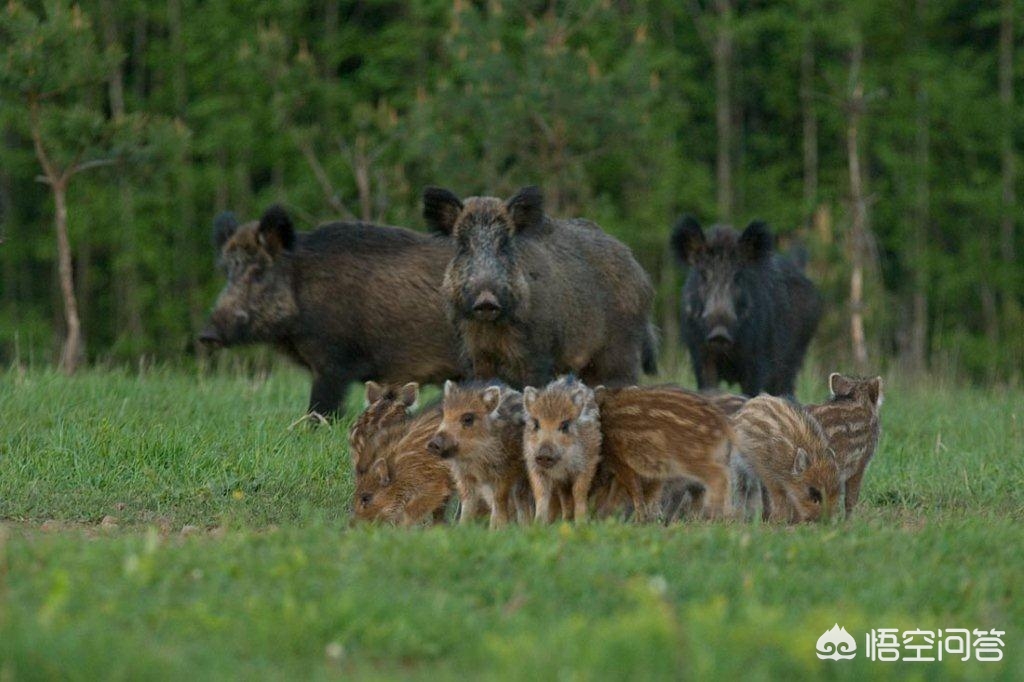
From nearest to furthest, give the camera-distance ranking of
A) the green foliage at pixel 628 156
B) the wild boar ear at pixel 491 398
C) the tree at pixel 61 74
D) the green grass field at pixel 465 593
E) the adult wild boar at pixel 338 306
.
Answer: the green grass field at pixel 465 593 < the wild boar ear at pixel 491 398 < the adult wild boar at pixel 338 306 < the tree at pixel 61 74 < the green foliage at pixel 628 156

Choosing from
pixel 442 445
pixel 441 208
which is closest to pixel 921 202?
pixel 441 208

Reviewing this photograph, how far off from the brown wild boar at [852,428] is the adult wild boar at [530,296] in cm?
193

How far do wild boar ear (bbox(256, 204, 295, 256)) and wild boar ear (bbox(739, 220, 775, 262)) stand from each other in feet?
10.9

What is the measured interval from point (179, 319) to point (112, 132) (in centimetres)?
1508

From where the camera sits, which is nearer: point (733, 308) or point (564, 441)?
point (564, 441)

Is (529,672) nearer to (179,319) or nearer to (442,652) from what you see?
(442,652)

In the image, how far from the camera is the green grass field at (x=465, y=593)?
4.48 metres

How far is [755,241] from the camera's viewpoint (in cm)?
1223

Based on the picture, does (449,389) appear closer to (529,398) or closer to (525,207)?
(529,398)

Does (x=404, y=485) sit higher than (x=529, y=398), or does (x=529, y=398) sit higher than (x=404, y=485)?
(x=529, y=398)

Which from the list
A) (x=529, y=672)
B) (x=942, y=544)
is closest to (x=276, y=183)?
(x=942, y=544)

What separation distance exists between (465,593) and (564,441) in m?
2.35

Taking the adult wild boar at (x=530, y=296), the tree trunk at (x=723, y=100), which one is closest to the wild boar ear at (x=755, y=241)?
the adult wild boar at (x=530, y=296)

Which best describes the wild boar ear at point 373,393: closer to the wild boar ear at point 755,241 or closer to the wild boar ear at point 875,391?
the wild boar ear at point 875,391
